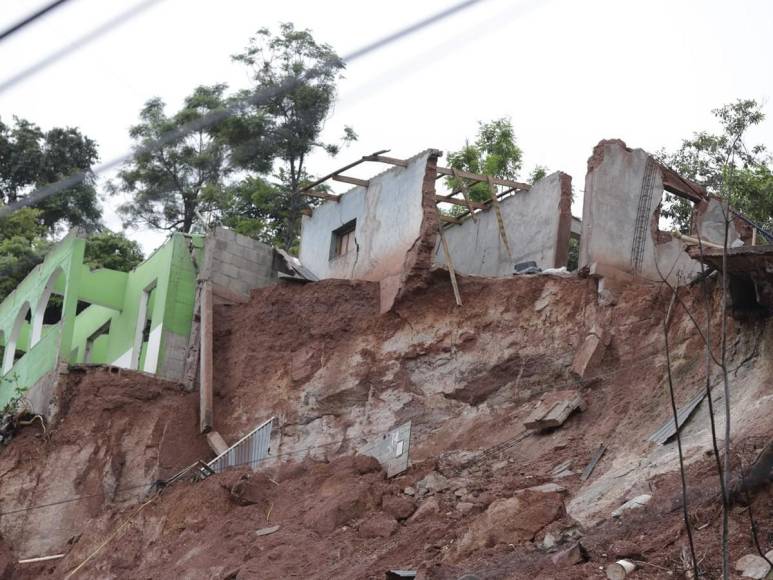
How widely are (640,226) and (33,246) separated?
18598 millimetres

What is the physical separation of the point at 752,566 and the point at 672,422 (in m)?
3.99

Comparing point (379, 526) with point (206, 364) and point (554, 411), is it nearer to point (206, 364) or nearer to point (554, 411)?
point (554, 411)

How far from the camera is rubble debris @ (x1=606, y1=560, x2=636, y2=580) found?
480 inches

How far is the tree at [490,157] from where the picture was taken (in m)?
28.8

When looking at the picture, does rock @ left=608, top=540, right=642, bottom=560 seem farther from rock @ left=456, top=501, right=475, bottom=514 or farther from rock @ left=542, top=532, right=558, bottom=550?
rock @ left=456, top=501, right=475, bottom=514

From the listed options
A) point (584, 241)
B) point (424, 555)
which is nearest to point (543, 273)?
point (584, 241)

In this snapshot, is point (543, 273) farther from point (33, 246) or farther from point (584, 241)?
point (33, 246)

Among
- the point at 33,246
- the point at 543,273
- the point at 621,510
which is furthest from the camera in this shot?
the point at 33,246

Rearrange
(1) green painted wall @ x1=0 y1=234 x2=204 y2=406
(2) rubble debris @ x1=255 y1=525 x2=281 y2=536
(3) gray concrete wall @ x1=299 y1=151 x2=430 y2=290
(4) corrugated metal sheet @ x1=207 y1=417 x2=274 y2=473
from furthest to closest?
(1) green painted wall @ x1=0 y1=234 x2=204 y2=406
(3) gray concrete wall @ x1=299 y1=151 x2=430 y2=290
(4) corrugated metal sheet @ x1=207 y1=417 x2=274 y2=473
(2) rubble debris @ x1=255 y1=525 x2=281 y2=536

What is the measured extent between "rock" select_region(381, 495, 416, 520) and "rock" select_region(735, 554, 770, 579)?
5396 mm

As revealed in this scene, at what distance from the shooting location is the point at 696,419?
15.4 m

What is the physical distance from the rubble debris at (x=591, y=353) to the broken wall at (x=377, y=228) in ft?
11.2

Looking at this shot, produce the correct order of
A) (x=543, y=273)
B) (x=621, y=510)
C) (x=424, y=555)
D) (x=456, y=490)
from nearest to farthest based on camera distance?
(x=621, y=510), (x=424, y=555), (x=456, y=490), (x=543, y=273)

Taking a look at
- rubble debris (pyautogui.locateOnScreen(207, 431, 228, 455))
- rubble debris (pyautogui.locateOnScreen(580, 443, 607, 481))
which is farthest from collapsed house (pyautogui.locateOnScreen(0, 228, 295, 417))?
rubble debris (pyautogui.locateOnScreen(580, 443, 607, 481))
